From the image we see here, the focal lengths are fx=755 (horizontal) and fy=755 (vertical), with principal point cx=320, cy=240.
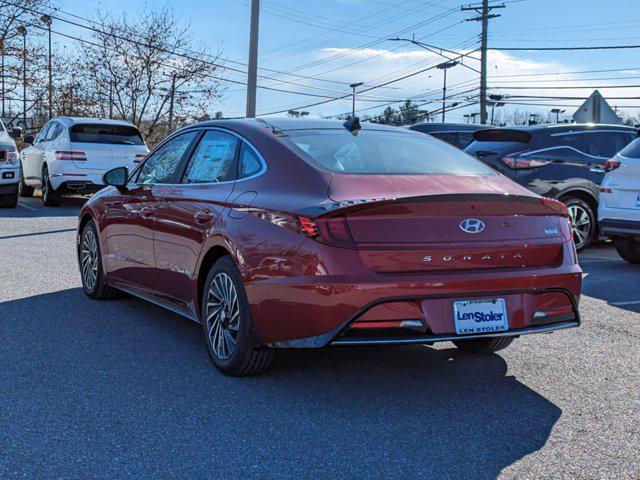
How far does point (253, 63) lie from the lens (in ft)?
62.6

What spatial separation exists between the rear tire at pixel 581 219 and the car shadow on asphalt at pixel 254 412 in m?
6.04

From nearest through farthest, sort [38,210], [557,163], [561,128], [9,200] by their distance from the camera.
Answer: [557,163] → [561,128] → [9,200] → [38,210]

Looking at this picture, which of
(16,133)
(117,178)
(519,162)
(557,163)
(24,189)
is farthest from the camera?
(24,189)

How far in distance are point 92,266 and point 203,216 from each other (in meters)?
2.39

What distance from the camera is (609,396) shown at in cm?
422

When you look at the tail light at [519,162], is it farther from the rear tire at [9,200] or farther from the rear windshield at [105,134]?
the rear tire at [9,200]

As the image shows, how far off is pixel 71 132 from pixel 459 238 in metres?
13.0

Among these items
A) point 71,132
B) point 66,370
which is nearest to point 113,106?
point 71,132

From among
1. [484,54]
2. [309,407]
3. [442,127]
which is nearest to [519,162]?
[442,127]

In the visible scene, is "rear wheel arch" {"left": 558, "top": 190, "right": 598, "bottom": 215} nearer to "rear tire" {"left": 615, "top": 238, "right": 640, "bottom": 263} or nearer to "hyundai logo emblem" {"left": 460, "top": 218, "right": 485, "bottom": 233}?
"rear tire" {"left": 615, "top": 238, "right": 640, "bottom": 263}

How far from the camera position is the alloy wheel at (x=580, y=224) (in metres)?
10.5

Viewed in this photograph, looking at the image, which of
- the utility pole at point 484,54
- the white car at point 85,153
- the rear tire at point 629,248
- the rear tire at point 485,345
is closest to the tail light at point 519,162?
the rear tire at point 629,248

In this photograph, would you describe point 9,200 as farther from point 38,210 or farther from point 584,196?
point 584,196

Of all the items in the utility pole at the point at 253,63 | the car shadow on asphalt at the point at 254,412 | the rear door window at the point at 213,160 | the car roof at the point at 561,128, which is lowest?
the car shadow on asphalt at the point at 254,412
